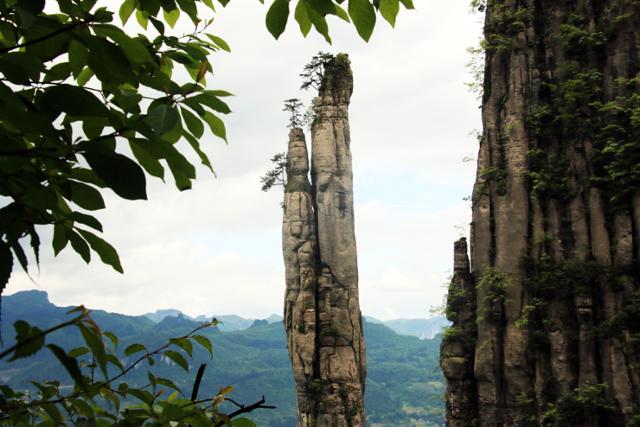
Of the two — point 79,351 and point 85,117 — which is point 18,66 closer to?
point 85,117

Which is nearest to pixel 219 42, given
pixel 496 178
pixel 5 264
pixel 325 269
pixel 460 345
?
pixel 5 264

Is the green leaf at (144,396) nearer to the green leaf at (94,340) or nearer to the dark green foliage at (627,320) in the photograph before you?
the green leaf at (94,340)

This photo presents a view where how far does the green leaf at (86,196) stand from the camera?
1.55m

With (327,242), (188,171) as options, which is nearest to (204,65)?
(188,171)

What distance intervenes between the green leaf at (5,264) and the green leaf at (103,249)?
1.31 ft

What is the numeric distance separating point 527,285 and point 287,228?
47.8 feet

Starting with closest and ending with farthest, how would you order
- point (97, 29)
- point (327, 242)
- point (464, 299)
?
point (97, 29) < point (464, 299) < point (327, 242)

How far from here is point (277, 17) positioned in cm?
184

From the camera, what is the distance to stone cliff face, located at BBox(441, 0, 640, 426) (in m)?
16.3

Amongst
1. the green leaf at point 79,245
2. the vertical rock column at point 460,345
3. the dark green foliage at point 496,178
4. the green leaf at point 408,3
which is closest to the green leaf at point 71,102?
the green leaf at point 79,245

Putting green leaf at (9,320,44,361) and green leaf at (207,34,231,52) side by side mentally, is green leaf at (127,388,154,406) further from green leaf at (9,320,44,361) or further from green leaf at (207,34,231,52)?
green leaf at (207,34,231,52)

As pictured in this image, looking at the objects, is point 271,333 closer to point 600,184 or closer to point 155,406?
point 600,184

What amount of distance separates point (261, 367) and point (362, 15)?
132562 millimetres

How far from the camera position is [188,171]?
1.62 metres
